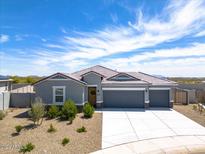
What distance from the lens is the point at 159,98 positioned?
22.0 metres

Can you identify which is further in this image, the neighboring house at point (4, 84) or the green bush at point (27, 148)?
the neighboring house at point (4, 84)

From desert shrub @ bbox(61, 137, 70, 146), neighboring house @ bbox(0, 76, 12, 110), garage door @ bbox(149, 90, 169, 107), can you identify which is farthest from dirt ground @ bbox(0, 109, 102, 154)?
garage door @ bbox(149, 90, 169, 107)

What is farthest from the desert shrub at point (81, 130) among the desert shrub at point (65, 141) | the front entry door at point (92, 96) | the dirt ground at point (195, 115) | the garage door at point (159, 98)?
the garage door at point (159, 98)

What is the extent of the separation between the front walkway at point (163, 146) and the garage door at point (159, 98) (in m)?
10.0

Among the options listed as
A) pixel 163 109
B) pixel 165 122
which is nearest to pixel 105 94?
pixel 163 109

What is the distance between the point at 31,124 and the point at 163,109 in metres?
12.6

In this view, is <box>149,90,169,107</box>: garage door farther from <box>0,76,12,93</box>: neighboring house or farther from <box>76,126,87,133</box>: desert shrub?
<box>0,76,12,93</box>: neighboring house

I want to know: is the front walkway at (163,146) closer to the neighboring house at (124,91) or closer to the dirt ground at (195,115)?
the dirt ground at (195,115)

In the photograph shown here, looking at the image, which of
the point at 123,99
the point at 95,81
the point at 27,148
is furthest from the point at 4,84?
the point at 27,148

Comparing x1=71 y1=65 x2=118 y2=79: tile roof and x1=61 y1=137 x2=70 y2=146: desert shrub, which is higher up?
x1=71 y1=65 x2=118 y2=79: tile roof

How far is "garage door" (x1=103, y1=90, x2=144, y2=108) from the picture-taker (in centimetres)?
2136

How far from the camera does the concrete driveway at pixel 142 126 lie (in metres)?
12.4

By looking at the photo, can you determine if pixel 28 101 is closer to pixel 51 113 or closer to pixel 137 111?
pixel 51 113

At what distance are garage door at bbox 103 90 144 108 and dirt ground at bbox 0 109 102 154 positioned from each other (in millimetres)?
5436
